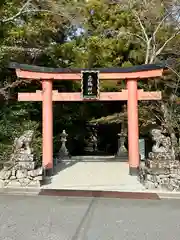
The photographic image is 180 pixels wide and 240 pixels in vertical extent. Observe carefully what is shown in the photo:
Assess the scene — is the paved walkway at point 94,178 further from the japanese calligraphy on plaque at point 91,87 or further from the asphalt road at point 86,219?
the japanese calligraphy on plaque at point 91,87

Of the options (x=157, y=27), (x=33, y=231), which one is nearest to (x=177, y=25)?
(x=157, y=27)

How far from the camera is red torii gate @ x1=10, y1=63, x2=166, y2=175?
32.9 feet

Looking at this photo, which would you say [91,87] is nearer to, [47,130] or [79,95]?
[79,95]

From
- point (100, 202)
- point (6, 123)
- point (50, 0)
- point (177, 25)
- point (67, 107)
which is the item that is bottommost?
point (100, 202)

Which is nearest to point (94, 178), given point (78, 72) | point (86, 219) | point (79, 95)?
point (79, 95)

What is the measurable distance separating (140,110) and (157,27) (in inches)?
162

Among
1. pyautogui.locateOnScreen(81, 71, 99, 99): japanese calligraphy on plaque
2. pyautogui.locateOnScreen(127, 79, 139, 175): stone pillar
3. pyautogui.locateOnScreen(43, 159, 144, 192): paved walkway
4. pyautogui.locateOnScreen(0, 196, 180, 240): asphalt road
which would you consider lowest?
pyautogui.locateOnScreen(0, 196, 180, 240): asphalt road

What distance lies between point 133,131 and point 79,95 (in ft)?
7.21

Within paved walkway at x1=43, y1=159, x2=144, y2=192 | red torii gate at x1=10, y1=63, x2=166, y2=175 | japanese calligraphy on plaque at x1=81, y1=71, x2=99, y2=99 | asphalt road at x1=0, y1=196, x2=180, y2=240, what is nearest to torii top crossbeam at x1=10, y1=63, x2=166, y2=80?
red torii gate at x1=10, y1=63, x2=166, y2=175

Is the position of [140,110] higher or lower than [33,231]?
higher

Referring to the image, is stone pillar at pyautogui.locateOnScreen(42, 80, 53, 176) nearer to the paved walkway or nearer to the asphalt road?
the paved walkway

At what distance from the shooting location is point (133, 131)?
10055 millimetres

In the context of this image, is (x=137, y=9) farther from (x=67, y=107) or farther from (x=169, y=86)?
(x=67, y=107)

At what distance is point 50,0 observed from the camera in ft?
39.5
